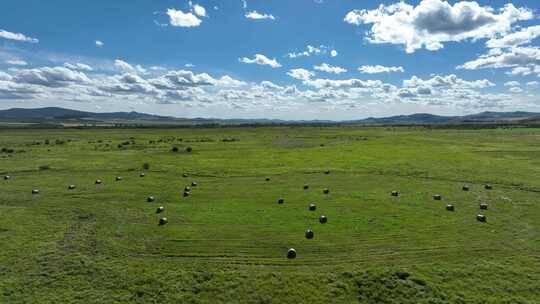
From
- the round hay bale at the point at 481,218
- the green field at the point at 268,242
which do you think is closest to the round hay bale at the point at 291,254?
the green field at the point at 268,242

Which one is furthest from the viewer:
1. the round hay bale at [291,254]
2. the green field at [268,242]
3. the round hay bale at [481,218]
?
the round hay bale at [481,218]

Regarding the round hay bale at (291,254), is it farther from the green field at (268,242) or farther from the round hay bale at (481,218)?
the round hay bale at (481,218)

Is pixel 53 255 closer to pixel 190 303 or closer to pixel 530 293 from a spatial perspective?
pixel 190 303

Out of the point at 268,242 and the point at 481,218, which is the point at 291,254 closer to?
the point at 268,242

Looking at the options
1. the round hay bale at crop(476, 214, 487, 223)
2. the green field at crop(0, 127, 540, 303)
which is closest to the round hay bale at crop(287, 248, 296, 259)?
the green field at crop(0, 127, 540, 303)

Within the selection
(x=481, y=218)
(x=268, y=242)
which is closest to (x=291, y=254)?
(x=268, y=242)

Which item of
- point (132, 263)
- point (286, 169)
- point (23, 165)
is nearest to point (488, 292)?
point (132, 263)

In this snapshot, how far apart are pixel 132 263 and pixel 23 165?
40594 millimetres

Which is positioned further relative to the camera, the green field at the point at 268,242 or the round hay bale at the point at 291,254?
the round hay bale at the point at 291,254

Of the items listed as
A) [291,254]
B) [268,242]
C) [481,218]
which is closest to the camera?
[291,254]

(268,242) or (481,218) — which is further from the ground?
(481,218)

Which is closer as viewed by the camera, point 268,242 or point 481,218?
point 268,242

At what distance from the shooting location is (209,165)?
47188mm

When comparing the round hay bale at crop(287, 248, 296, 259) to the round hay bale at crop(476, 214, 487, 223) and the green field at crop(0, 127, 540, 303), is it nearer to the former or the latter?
the green field at crop(0, 127, 540, 303)
